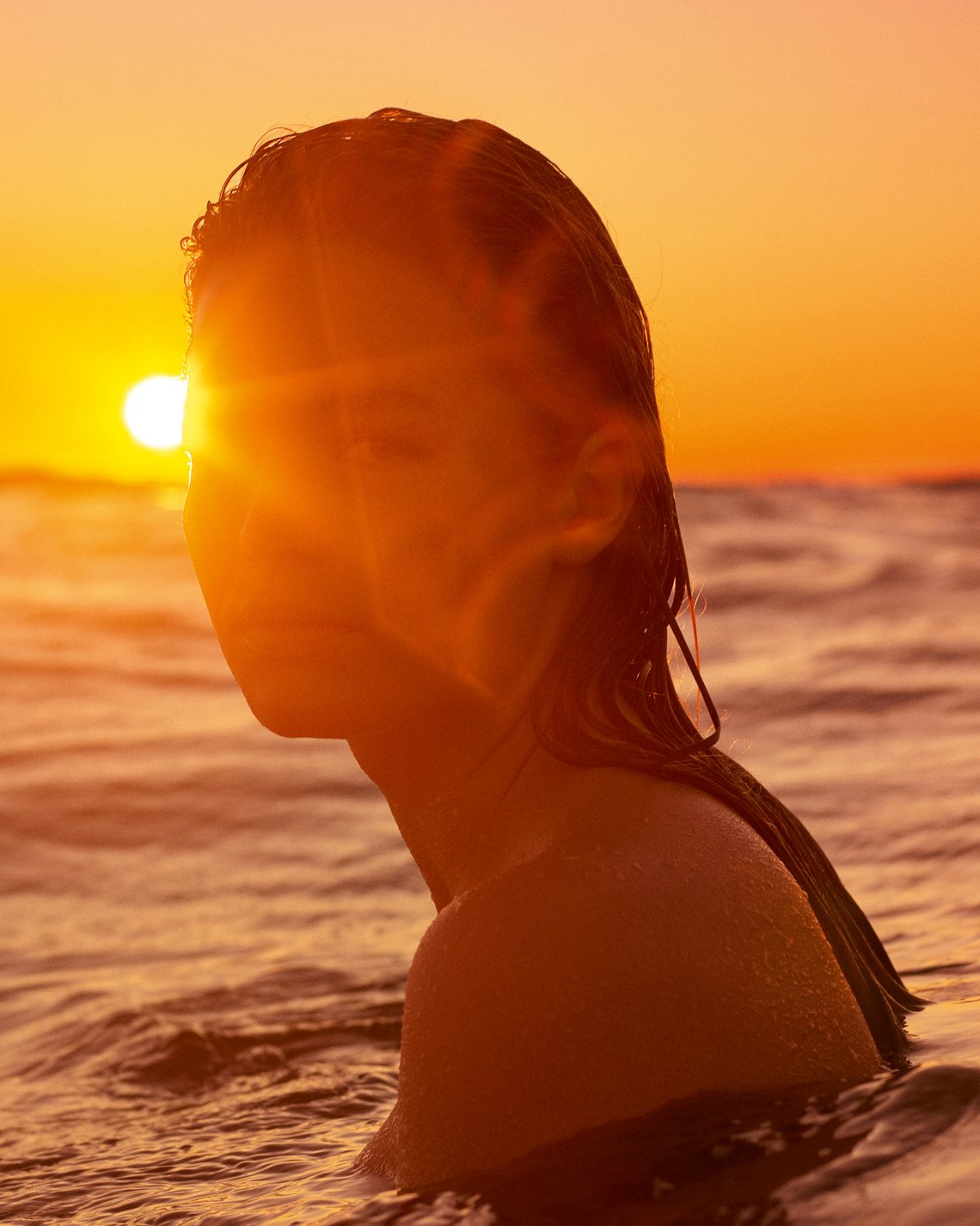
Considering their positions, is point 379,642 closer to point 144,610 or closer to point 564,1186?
point 564,1186

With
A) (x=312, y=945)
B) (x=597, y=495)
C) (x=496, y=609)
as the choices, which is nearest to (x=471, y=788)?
(x=496, y=609)

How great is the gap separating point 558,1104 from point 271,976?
3.16 meters

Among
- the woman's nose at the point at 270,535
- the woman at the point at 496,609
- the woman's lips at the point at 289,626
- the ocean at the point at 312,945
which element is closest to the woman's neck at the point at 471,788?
the woman at the point at 496,609

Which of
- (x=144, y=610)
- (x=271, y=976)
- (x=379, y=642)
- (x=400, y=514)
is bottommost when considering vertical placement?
(x=271, y=976)

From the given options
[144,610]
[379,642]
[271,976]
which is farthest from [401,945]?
[144,610]

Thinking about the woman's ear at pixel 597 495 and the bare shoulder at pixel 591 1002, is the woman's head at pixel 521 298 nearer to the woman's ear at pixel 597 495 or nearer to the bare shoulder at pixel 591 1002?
the woman's ear at pixel 597 495

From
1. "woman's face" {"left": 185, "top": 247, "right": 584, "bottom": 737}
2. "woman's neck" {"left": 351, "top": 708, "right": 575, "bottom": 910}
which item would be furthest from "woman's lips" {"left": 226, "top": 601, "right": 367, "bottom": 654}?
"woman's neck" {"left": 351, "top": 708, "right": 575, "bottom": 910}

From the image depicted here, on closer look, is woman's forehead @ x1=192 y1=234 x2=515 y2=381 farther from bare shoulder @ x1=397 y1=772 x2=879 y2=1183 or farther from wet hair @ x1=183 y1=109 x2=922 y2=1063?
bare shoulder @ x1=397 y1=772 x2=879 y2=1183

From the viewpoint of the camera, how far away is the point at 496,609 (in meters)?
2.15

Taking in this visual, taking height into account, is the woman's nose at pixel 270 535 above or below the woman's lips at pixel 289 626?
above

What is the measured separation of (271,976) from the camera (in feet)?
16.1

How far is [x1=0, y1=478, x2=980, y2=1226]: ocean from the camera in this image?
1.89 meters

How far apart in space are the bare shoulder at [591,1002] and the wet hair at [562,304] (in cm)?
24

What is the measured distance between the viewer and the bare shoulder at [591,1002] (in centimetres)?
188
